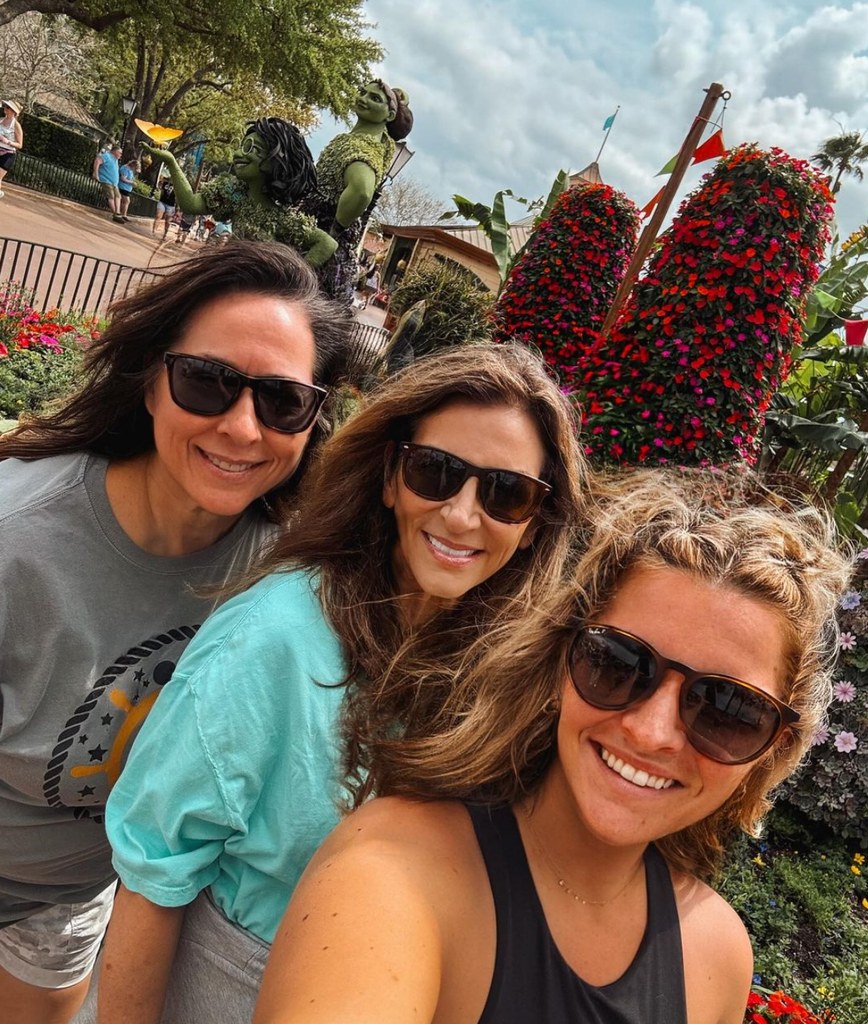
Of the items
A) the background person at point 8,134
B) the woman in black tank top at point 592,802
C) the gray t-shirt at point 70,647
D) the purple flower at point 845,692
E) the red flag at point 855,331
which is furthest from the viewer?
the background person at point 8,134

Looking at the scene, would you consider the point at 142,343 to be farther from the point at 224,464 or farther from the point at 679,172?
the point at 679,172

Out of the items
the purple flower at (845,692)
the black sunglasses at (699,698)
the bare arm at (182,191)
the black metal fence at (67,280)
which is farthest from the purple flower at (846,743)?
the black metal fence at (67,280)

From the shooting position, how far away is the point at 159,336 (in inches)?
73.6

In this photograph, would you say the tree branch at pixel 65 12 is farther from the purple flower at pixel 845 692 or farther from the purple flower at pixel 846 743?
the purple flower at pixel 846 743

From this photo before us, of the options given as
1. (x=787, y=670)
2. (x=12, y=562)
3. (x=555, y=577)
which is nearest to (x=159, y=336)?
(x=12, y=562)

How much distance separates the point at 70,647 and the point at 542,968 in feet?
3.76

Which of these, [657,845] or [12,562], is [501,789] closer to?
[657,845]

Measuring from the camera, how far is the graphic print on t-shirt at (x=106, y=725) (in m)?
1.65

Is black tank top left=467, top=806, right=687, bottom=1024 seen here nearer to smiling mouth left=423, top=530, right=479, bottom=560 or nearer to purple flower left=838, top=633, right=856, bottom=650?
smiling mouth left=423, top=530, right=479, bottom=560

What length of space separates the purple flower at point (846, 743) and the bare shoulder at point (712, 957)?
11.4 ft

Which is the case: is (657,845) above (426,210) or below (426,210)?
below

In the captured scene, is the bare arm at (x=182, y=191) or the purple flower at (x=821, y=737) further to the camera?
the bare arm at (x=182, y=191)

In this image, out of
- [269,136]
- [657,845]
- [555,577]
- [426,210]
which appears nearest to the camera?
[657,845]

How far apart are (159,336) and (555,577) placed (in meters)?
1.19
